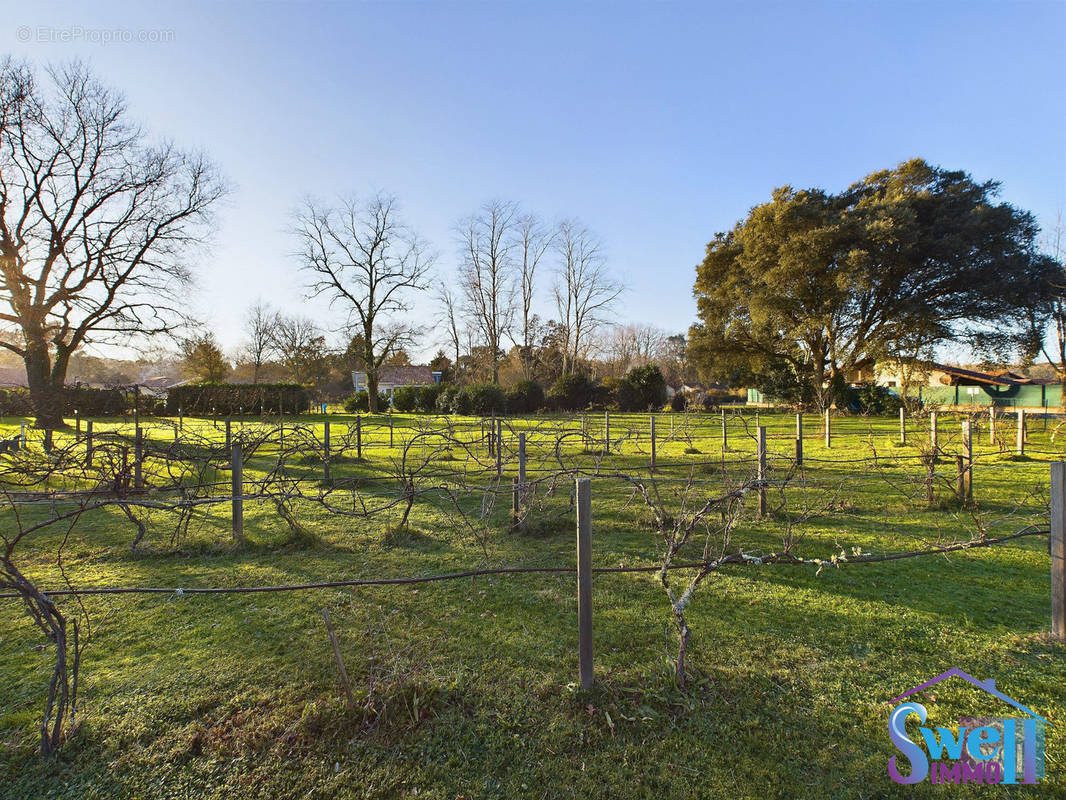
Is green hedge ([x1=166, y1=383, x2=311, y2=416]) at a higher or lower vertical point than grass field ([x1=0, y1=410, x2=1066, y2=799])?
higher

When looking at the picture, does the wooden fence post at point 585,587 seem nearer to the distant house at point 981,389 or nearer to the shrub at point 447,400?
the shrub at point 447,400

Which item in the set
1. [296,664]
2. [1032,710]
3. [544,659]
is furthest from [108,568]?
[1032,710]

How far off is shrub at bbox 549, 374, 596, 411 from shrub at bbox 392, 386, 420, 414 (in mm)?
8888

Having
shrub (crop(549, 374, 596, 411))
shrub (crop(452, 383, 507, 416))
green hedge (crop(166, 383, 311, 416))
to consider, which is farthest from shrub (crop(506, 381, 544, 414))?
green hedge (crop(166, 383, 311, 416))

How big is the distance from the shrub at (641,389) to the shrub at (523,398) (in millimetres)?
5217

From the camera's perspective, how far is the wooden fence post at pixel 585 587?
8.80 feet

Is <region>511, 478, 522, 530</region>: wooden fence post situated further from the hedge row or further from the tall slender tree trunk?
the hedge row

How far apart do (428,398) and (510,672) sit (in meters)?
Answer: 28.8

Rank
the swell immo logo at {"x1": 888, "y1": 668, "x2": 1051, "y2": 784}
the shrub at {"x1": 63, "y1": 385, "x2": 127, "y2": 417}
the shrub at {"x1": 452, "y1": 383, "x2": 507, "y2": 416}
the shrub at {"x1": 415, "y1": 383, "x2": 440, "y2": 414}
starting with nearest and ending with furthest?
the swell immo logo at {"x1": 888, "y1": 668, "x2": 1051, "y2": 784}
the shrub at {"x1": 63, "y1": 385, "x2": 127, "y2": 417}
the shrub at {"x1": 452, "y1": 383, "x2": 507, "y2": 416}
the shrub at {"x1": 415, "y1": 383, "x2": 440, "y2": 414}

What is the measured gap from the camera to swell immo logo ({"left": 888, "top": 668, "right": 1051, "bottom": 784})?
2.18 metres

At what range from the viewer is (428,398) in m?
31.0

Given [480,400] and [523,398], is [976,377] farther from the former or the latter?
[480,400]

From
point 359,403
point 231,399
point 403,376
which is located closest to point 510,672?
point 231,399

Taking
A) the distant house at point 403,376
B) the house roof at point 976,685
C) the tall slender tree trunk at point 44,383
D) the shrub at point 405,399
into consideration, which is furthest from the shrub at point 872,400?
the distant house at point 403,376
